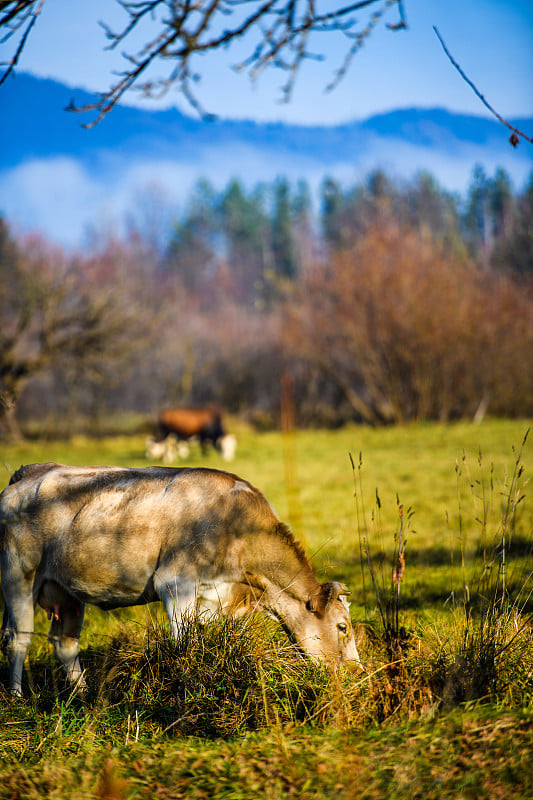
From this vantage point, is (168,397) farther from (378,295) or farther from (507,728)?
(507,728)

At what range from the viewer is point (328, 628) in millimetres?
3805

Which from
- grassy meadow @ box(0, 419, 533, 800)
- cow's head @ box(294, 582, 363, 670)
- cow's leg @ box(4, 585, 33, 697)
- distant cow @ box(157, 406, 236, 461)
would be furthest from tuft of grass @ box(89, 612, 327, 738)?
distant cow @ box(157, 406, 236, 461)

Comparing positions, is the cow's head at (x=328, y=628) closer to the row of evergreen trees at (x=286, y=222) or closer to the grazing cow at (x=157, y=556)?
the grazing cow at (x=157, y=556)

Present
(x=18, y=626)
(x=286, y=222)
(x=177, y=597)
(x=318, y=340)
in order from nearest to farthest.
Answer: (x=177, y=597), (x=18, y=626), (x=318, y=340), (x=286, y=222)

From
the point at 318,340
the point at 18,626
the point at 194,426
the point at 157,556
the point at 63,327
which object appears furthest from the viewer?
the point at 318,340

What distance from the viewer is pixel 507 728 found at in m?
2.76

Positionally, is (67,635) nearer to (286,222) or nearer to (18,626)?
(18,626)

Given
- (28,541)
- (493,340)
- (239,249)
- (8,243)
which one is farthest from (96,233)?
(28,541)

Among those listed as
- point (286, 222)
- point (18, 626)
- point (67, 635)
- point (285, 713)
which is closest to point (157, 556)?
point (67, 635)

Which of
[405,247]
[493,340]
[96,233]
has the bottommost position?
[493,340]

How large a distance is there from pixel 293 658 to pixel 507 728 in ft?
4.19

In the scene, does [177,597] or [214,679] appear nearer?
[214,679]

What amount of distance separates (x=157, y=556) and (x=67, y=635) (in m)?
0.98

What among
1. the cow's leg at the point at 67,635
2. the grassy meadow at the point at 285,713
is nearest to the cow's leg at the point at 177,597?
the grassy meadow at the point at 285,713
